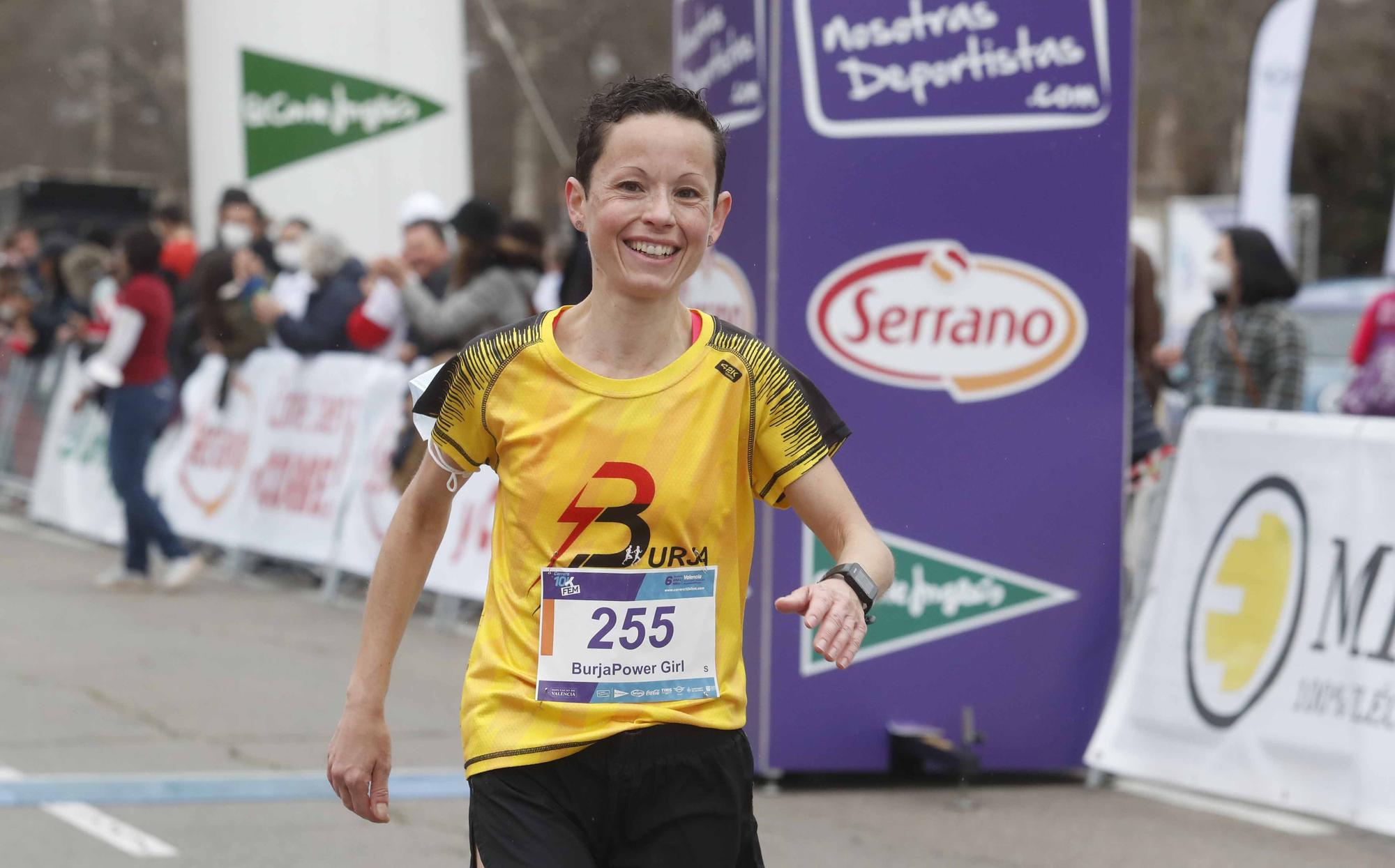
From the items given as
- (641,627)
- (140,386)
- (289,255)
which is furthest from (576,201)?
(289,255)

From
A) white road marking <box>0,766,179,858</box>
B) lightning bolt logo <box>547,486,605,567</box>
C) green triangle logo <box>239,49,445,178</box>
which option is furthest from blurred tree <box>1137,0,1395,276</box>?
lightning bolt logo <box>547,486,605,567</box>

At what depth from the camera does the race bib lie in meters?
3.16

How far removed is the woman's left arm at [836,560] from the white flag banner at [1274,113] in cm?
1575

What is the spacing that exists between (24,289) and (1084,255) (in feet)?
47.2

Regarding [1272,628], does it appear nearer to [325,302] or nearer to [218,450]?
[325,302]

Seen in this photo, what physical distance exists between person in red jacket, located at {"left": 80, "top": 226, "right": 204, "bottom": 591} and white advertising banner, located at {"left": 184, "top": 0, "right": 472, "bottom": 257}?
11.5 ft

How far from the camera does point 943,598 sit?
7.04 m

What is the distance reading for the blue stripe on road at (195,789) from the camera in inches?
261

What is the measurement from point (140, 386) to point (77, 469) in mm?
3781

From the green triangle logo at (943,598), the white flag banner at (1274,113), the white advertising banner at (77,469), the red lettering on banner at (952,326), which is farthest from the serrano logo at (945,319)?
the white flag banner at (1274,113)

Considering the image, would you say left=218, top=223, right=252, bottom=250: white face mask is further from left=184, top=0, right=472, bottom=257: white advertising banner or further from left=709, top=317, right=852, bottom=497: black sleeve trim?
left=709, top=317, right=852, bottom=497: black sleeve trim

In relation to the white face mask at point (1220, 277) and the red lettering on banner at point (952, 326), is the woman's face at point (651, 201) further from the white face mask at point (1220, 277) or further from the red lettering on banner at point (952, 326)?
the white face mask at point (1220, 277)

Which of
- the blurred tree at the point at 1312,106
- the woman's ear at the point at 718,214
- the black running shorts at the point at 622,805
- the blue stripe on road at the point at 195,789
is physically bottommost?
the blue stripe on road at the point at 195,789

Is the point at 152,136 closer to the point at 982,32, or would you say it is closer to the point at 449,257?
the point at 449,257
